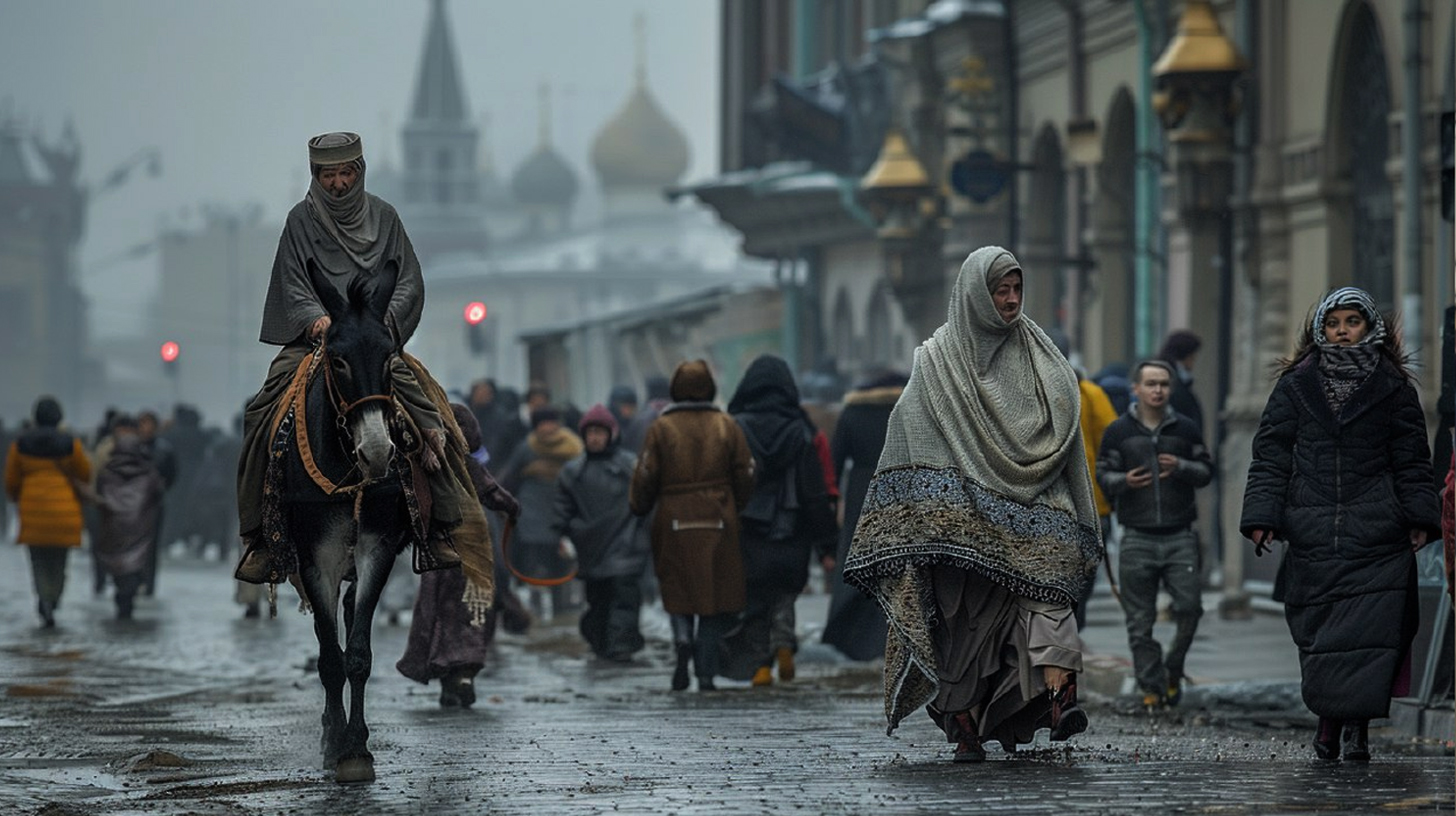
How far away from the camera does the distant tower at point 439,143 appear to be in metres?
182

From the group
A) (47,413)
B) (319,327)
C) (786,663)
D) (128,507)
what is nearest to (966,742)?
(319,327)

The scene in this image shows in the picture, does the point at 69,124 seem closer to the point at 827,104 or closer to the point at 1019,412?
the point at 827,104

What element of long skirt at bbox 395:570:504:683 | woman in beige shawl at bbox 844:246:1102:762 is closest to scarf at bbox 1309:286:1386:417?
woman in beige shawl at bbox 844:246:1102:762

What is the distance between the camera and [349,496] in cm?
1046

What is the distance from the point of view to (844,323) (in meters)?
40.6

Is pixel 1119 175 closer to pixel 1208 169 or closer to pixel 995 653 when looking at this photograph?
pixel 1208 169

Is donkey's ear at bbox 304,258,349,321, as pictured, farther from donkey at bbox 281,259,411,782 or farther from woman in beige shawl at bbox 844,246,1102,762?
woman in beige shawl at bbox 844,246,1102,762

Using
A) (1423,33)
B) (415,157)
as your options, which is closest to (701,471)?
(1423,33)

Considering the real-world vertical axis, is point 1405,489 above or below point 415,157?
below

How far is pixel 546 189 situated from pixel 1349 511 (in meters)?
167

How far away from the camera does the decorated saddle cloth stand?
34.1 feet

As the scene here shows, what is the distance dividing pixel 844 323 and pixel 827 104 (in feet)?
12.9

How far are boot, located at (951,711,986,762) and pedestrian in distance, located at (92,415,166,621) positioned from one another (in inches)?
527

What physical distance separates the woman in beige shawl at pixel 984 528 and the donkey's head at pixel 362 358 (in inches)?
71.5
